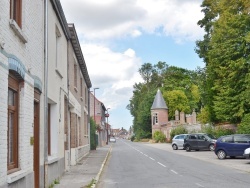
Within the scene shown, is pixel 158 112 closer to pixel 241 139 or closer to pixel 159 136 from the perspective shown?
pixel 159 136

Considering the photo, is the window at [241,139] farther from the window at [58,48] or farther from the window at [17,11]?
the window at [17,11]

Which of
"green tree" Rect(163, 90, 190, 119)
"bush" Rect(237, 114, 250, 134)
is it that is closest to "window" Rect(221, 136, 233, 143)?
"bush" Rect(237, 114, 250, 134)

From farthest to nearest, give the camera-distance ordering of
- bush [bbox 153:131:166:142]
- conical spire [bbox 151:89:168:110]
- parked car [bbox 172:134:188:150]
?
conical spire [bbox 151:89:168:110] → bush [bbox 153:131:166:142] → parked car [bbox 172:134:188:150]

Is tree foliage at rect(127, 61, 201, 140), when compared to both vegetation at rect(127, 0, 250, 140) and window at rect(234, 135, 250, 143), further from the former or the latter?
window at rect(234, 135, 250, 143)

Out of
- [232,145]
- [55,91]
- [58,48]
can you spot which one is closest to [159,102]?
[232,145]

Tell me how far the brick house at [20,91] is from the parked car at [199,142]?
28217 mm

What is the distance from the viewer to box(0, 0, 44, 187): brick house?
7539 mm

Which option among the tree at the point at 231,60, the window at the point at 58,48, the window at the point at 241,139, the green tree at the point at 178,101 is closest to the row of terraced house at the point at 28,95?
the window at the point at 58,48

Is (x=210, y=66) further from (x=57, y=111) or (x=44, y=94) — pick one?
(x=44, y=94)

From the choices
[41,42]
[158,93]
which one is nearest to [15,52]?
[41,42]

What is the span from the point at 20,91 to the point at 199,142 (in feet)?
101

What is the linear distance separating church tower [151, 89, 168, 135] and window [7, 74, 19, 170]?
73.0 metres

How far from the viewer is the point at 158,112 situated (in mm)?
82438

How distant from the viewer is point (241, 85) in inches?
1427
